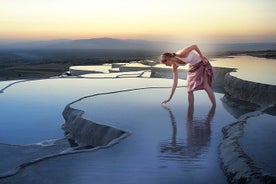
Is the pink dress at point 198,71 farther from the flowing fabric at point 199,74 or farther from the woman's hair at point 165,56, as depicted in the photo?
the woman's hair at point 165,56

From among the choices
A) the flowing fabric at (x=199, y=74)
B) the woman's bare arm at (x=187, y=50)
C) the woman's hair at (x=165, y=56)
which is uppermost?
the woman's bare arm at (x=187, y=50)

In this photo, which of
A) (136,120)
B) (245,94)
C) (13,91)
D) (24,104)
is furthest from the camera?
(13,91)

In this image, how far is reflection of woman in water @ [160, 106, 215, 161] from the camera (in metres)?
4.29

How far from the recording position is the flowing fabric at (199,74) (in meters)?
6.48

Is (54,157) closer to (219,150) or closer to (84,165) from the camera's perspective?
(84,165)

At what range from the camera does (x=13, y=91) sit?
1208 centimetres

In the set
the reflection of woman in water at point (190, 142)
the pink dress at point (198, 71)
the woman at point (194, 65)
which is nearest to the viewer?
the reflection of woman in water at point (190, 142)

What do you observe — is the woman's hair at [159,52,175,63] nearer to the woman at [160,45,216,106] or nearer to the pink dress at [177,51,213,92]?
the woman at [160,45,216,106]

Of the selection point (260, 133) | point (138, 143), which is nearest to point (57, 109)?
point (138, 143)

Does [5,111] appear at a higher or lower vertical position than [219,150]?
lower

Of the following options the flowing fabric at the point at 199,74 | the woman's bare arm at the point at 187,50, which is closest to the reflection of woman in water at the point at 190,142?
the flowing fabric at the point at 199,74

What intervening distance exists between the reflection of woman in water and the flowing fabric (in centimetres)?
82

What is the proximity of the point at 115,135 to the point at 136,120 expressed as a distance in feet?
2.09

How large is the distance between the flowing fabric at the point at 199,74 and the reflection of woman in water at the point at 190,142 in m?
0.82
